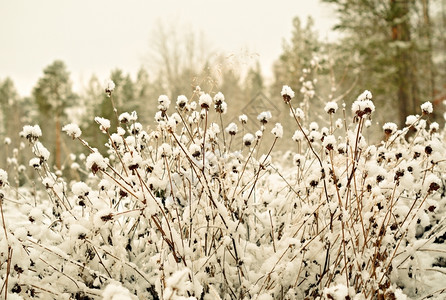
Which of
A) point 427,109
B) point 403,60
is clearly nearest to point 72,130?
point 427,109

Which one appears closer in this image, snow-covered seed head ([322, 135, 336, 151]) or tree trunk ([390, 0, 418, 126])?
snow-covered seed head ([322, 135, 336, 151])

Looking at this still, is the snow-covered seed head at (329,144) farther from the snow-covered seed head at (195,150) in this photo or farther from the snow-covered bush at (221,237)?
the snow-covered seed head at (195,150)

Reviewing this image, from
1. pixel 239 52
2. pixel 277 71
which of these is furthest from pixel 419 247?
pixel 277 71

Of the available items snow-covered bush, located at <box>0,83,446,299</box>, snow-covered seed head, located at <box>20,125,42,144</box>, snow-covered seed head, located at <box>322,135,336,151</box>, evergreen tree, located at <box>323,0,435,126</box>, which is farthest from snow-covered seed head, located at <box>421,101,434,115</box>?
evergreen tree, located at <box>323,0,435,126</box>

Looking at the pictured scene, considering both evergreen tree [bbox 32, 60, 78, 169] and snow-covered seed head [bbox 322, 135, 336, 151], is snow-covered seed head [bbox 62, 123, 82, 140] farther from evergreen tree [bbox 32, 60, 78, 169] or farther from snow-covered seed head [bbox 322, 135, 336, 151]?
evergreen tree [bbox 32, 60, 78, 169]

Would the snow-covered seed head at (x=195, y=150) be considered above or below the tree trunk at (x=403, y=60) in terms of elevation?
below

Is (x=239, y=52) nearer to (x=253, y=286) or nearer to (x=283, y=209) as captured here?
(x=283, y=209)

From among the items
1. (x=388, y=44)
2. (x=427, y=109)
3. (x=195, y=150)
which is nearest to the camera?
(x=195, y=150)

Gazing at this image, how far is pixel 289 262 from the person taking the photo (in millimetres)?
1595

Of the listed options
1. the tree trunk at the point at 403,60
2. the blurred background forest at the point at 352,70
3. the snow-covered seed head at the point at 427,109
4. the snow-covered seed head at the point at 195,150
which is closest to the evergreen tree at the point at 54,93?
the blurred background forest at the point at 352,70

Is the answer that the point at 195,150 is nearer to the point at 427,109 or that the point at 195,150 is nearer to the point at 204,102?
the point at 204,102

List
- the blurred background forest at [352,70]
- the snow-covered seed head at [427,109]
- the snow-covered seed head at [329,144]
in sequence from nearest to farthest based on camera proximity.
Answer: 1. the snow-covered seed head at [329,144]
2. the snow-covered seed head at [427,109]
3. the blurred background forest at [352,70]

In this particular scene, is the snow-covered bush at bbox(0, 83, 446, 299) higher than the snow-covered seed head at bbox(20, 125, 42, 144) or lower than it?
lower

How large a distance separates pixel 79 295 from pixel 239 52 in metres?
1.90
